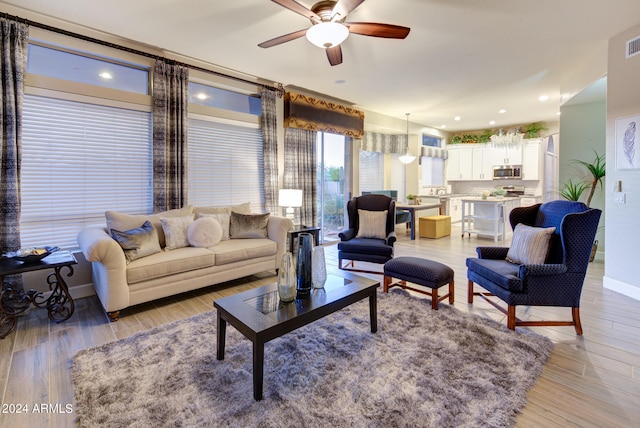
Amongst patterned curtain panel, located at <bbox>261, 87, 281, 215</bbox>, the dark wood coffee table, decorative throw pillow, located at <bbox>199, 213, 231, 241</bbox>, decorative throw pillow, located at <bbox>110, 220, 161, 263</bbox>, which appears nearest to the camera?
the dark wood coffee table

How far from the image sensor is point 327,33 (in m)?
2.54

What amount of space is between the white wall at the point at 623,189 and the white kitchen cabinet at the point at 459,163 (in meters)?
5.97

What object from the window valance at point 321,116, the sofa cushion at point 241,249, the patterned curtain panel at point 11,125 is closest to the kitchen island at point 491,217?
the window valance at point 321,116

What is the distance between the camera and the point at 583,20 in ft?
10.4

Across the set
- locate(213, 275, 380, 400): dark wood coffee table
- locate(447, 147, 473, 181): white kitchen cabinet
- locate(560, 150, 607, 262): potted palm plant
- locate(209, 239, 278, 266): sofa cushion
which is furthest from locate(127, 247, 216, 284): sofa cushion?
locate(447, 147, 473, 181): white kitchen cabinet

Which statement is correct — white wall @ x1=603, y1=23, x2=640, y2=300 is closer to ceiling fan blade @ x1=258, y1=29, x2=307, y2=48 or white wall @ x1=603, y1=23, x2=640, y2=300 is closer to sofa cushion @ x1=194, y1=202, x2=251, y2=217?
ceiling fan blade @ x1=258, y1=29, x2=307, y2=48

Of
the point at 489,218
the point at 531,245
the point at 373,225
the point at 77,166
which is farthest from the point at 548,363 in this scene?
the point at 489,218

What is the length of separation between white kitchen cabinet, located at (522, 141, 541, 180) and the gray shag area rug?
24.6 feet

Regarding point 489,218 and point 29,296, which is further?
point 489,218

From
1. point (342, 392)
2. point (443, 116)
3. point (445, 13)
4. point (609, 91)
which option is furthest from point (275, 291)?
point (443, 116)

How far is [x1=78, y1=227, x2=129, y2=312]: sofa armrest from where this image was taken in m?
2.70

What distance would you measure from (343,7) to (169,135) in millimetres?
2630

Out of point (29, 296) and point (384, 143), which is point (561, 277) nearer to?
point (29, 296)

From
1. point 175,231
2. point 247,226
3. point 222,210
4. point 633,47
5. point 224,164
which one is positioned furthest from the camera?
point 224,164
